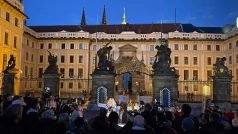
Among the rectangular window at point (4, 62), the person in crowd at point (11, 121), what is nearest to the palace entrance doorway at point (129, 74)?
the rectangular window at point (4, 62)

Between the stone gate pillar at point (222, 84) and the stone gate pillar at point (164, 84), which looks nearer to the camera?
the stone gate pillar at point (222, 84)

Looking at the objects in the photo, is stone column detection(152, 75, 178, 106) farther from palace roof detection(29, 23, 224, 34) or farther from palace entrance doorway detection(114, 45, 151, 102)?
palace roof detection(29, 23, 224, 34)

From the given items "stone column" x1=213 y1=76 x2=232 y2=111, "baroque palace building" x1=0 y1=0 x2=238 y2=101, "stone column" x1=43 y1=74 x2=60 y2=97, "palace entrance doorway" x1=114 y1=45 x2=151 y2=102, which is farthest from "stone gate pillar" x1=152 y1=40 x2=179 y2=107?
"baroque palace building" x1=0 y1=0 x2=238 y2=101

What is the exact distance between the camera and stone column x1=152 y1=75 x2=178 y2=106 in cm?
2116

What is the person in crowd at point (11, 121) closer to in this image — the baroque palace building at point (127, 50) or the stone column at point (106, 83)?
the stone column at point (106, 83)

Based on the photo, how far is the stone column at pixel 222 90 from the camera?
20.8 metres

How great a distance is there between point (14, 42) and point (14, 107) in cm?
3784

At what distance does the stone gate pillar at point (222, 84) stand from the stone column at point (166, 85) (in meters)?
2.45

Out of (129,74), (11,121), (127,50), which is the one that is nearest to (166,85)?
(11,121)

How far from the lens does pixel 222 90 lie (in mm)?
21016

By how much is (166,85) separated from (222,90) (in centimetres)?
341

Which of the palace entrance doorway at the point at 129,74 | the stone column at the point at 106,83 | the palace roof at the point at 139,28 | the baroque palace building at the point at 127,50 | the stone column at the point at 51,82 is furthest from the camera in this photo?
the palace roof at the point at 139,28

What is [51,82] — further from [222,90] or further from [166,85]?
[222,90]

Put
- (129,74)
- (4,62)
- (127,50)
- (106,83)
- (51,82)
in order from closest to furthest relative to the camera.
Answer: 1. (106,83)
2. (51,82)
3. (4,62)
4. (129,74)
5. (127,50)
